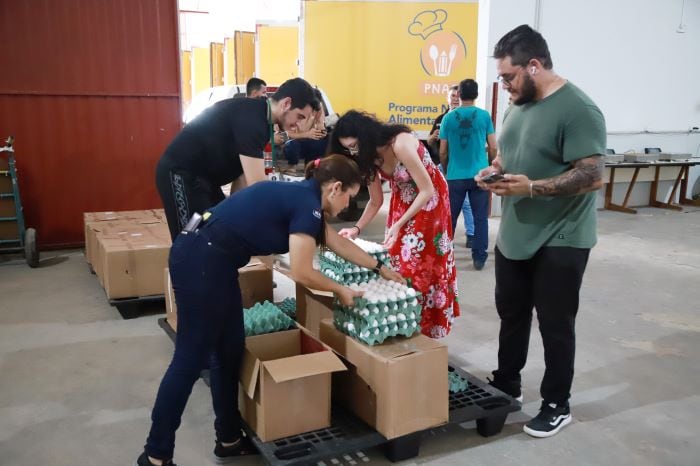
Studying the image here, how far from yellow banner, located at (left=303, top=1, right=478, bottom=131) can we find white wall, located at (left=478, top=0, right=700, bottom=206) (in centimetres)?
142

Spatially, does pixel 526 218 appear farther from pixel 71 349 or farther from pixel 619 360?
pixel 71 349

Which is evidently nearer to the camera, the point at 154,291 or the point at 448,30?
the point at 154,291

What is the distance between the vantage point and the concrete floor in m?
2.54

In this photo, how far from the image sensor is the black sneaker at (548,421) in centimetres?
265

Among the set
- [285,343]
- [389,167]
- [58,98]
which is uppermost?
[58,98]

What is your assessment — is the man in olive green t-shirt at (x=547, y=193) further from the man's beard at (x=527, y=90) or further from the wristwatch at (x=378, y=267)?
the wristwatch at (x=378, y=267)

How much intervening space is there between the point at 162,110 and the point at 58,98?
1014 millimetres

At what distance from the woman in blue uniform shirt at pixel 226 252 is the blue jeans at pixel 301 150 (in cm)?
474

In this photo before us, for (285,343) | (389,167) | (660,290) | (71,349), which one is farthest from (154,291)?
(660,290)

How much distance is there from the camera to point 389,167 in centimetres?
281

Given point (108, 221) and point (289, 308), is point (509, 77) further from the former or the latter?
point (108, 221)

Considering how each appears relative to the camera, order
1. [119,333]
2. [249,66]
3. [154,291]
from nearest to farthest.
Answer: [119,333] → [154,291] → [249,66]

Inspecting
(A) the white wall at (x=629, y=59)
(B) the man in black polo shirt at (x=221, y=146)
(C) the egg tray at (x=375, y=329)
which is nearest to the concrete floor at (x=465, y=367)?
(C) the egg tray at (x=375, y=329)

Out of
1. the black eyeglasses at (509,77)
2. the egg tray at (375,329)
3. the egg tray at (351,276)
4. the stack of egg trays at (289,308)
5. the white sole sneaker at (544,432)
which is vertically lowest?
the white sole sneaker at (544,432)
